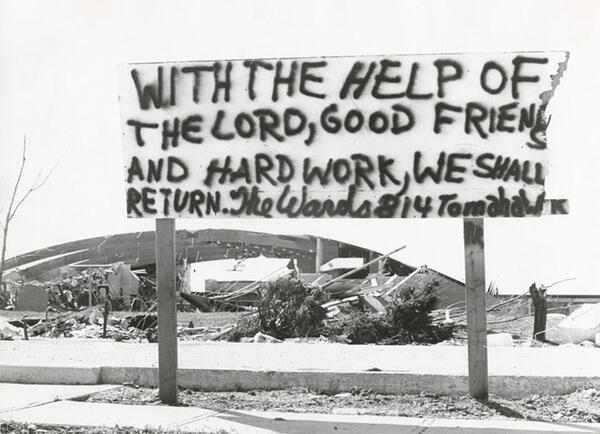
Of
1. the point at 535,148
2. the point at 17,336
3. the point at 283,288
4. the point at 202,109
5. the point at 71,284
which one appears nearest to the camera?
the point at 535,148

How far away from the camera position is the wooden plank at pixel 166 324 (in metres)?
6.82

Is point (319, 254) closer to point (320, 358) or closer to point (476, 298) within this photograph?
point (320, 358)

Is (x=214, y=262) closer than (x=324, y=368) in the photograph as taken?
No

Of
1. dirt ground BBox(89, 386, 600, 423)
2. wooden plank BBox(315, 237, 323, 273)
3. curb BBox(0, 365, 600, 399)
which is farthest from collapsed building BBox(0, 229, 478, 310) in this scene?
dirt ground BBox(89, 386, 600, 423)

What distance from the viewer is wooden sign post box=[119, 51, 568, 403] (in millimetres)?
6363

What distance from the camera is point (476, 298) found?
6391 millimetres

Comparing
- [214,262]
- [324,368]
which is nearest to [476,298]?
[324,368]

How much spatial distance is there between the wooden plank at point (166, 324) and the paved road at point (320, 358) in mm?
1027

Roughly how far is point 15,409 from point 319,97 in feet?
11.3

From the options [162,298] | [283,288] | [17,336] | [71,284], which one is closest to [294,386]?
[162,298]

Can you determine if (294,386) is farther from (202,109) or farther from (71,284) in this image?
(71,284)

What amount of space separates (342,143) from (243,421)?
2266 mm

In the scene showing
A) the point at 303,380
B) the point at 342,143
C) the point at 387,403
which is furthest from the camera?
the point at 303,380

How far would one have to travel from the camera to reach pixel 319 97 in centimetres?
657
